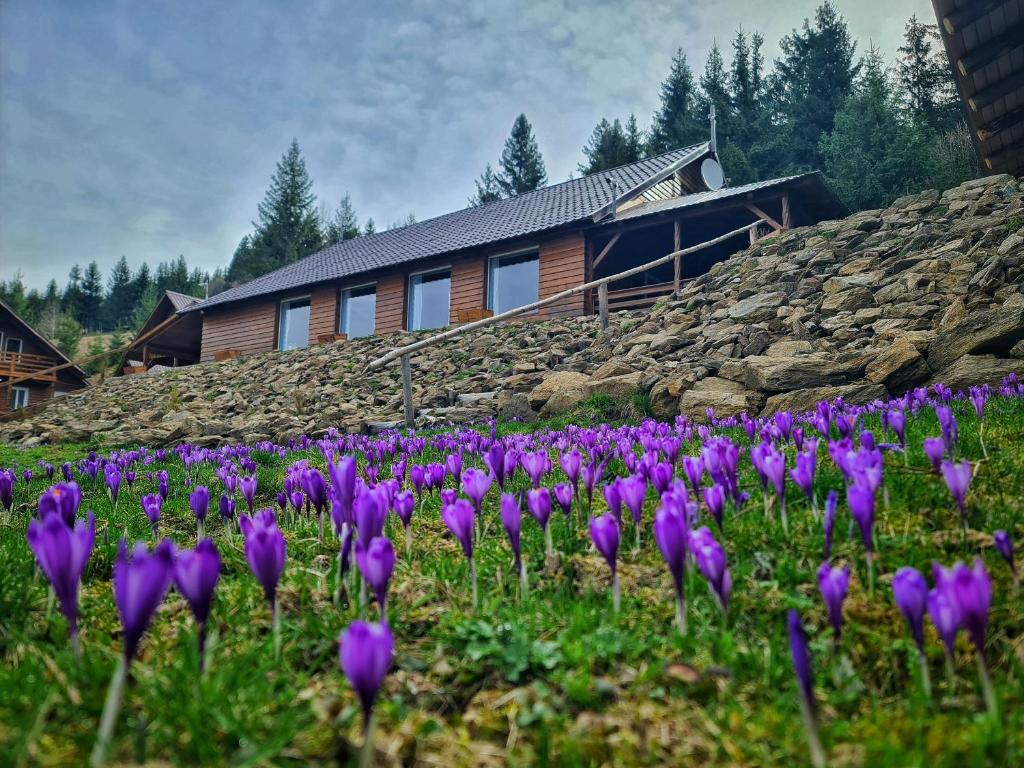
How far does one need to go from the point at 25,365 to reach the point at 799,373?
4104cm

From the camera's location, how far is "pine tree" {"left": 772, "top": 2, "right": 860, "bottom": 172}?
37.8 meters

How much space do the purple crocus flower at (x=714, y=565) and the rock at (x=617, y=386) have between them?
5.55 meters

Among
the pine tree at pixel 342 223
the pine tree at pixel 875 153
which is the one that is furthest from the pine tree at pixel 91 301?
the pine tree at pixel 875 153

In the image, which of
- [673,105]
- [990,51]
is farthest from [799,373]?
[673,105]

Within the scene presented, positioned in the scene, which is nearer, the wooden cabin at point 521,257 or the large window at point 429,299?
the wooden cabin at point 521,257

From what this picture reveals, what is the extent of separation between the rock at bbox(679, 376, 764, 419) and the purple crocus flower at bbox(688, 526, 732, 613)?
4.32 meters

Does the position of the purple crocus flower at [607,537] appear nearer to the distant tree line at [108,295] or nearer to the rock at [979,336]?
the rock at [979,336]

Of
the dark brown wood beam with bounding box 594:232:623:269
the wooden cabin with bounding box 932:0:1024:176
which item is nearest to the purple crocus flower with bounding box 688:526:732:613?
the wooden cabin with bounding box 932:0:1024:176

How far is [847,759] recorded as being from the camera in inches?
45.3

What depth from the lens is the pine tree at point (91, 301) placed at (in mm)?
93000

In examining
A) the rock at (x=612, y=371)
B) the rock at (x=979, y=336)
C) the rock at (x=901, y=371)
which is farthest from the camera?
the rock at (x=612, y=371)

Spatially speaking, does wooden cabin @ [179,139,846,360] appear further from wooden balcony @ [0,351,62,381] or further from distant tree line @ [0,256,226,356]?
distant tree line @ [0,256,226,356]

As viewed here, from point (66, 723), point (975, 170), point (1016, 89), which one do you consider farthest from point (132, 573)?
point (975, 170)

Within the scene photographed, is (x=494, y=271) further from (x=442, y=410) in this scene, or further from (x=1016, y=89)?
(x=1016, y=89)
